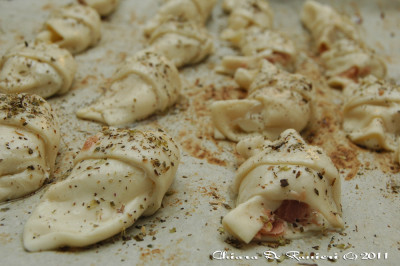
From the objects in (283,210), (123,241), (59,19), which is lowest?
(123,241)

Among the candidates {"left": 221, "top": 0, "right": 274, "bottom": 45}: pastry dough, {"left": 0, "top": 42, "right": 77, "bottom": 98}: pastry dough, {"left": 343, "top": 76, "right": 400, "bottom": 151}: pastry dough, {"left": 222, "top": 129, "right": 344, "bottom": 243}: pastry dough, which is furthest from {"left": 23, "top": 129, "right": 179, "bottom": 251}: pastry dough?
{"left": 221, "top": 0, "right": 274, "bottom": 45}: pastry dough

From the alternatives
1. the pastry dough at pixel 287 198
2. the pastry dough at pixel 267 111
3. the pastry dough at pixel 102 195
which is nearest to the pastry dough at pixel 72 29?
the pastry dough at pixel 267 111

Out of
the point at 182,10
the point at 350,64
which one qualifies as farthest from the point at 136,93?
the point at 350,64

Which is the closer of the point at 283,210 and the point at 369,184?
the point at 283,210

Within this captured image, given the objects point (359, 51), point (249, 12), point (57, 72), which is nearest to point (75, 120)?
point (57, 72)

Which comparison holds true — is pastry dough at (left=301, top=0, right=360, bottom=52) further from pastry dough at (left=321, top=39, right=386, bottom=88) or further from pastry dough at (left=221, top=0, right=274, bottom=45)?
pastry dough at (left=221, top=0, right=274, bottom=45)

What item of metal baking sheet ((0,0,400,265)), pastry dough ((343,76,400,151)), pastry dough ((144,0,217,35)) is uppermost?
pastry dough ((144,0,217,35))

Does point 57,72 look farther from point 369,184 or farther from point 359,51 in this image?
point 359,51
